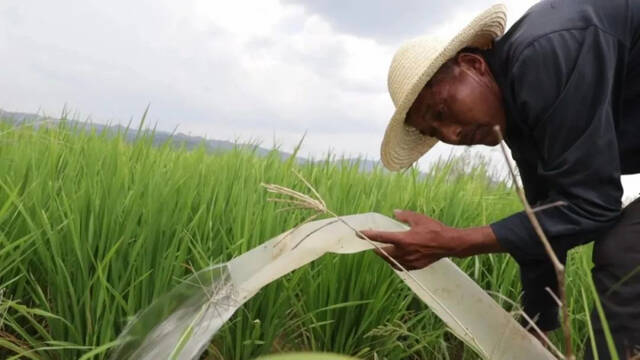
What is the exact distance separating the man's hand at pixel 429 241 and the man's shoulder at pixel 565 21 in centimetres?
47

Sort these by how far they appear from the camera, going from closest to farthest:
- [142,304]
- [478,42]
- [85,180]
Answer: [142,304] → [478,42] → [85,180]

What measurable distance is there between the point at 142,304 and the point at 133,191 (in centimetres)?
35

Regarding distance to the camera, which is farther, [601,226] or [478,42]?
[478,42]

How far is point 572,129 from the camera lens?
4.74 feet

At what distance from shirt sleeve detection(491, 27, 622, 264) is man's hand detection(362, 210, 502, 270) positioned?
0.16ft

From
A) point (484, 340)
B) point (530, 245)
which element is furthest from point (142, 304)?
point (530, 245)

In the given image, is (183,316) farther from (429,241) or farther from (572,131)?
(572,131)

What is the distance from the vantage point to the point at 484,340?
1.52 meters

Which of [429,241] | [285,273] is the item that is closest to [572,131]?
[429,241]

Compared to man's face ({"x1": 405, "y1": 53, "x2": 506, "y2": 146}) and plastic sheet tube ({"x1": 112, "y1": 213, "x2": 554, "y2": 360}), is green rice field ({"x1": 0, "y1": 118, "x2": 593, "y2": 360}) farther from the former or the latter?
man's face ({"x1": 405, "y1": 53, "x2": 506, "y2": 146})

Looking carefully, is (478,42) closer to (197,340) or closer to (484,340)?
(484,340)

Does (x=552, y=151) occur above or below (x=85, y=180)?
above

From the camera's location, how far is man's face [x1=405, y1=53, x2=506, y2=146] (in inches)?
62.3

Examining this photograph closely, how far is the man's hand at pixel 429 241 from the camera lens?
1.44 metres
